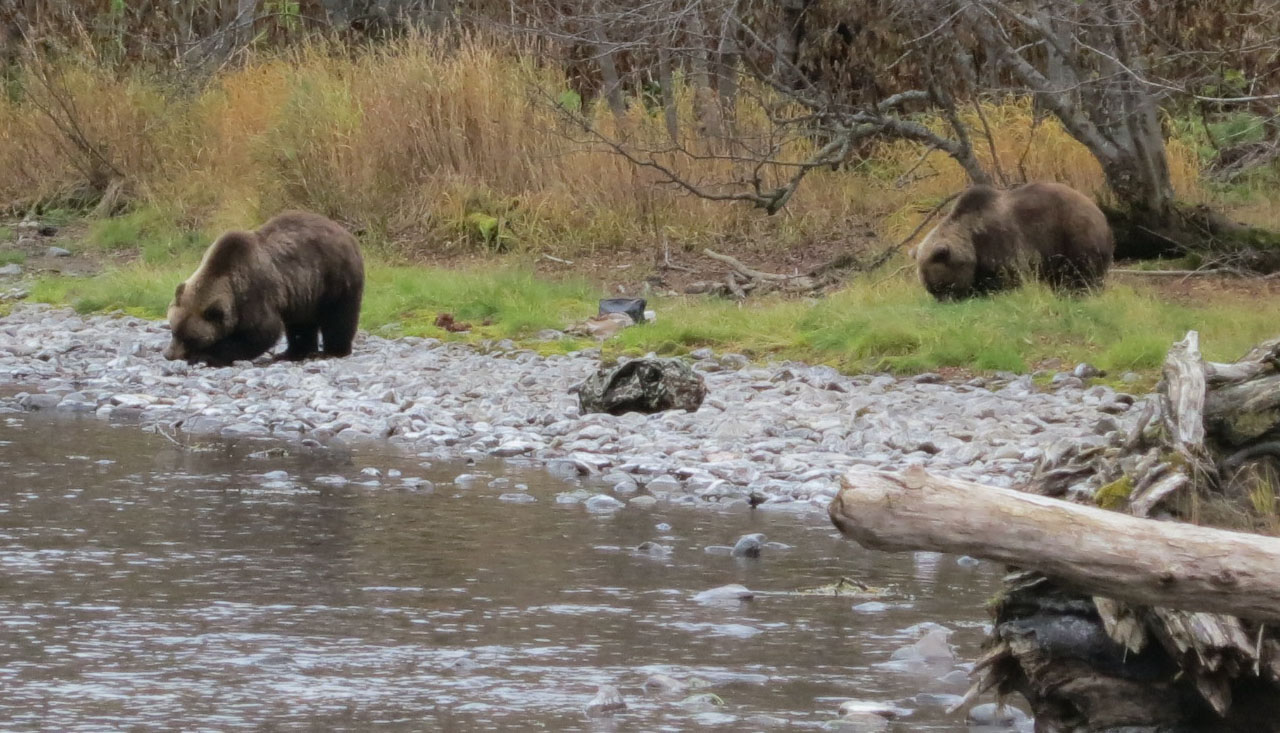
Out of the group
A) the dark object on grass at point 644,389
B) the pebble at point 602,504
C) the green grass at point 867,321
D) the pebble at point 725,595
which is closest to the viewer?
the pebble at point 725,595

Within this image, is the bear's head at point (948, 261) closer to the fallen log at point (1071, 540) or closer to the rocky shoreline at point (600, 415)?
the rocky shoreline at point (600, 415)

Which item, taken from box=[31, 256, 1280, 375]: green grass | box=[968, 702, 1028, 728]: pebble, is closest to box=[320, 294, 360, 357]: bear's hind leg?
box=[31, 256, 1280, 375]: green grass

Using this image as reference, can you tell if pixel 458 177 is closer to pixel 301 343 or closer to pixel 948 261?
pixel 301 343

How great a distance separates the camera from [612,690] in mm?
4160

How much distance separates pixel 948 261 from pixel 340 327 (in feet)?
14.3

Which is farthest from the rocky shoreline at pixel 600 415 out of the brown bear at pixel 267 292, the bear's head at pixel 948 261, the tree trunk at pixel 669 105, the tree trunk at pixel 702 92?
the tree trunk at pixel 669 105

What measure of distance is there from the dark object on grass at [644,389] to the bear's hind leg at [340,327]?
2.81 meters

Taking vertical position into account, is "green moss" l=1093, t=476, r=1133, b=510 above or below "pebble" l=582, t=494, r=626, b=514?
above

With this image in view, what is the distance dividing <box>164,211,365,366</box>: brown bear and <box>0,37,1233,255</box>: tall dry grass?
13.7ft

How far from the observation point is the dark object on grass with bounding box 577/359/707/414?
9141 mm

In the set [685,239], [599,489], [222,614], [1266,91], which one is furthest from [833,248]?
[222,614]

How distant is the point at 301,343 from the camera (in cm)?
1180

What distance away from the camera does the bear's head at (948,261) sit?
1204 centimetres

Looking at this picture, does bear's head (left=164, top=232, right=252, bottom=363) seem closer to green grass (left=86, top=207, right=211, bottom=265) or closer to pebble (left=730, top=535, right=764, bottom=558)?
pebble (left=730, top=535, right=764, bottom=558)
